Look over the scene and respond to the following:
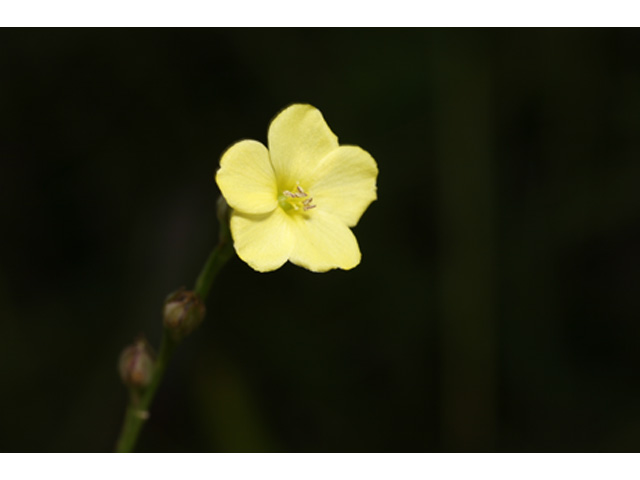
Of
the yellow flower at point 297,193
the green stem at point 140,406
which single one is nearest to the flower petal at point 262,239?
the yellow flower at point 297,193

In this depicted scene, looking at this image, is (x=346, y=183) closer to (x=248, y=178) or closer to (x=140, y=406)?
(x=248, y=178)

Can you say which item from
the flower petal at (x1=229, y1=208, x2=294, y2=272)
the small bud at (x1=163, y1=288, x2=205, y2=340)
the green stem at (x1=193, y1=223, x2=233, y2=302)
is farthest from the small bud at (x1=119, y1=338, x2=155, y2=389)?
the flower petal at (x1=229, y1=208, x2=294, y2=272)

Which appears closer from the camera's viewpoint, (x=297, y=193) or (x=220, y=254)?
(x=220, y=254)

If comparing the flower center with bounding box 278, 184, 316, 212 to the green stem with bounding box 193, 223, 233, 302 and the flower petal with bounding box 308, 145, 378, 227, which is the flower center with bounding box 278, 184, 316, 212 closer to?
the flower petal with bounding box 308, 145, 378, 227

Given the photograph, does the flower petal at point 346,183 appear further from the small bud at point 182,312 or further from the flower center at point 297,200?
the small bud at point 182,312

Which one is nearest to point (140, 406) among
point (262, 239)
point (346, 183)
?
point (262, 239)

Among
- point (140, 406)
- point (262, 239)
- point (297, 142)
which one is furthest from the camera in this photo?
point (140, 406)
